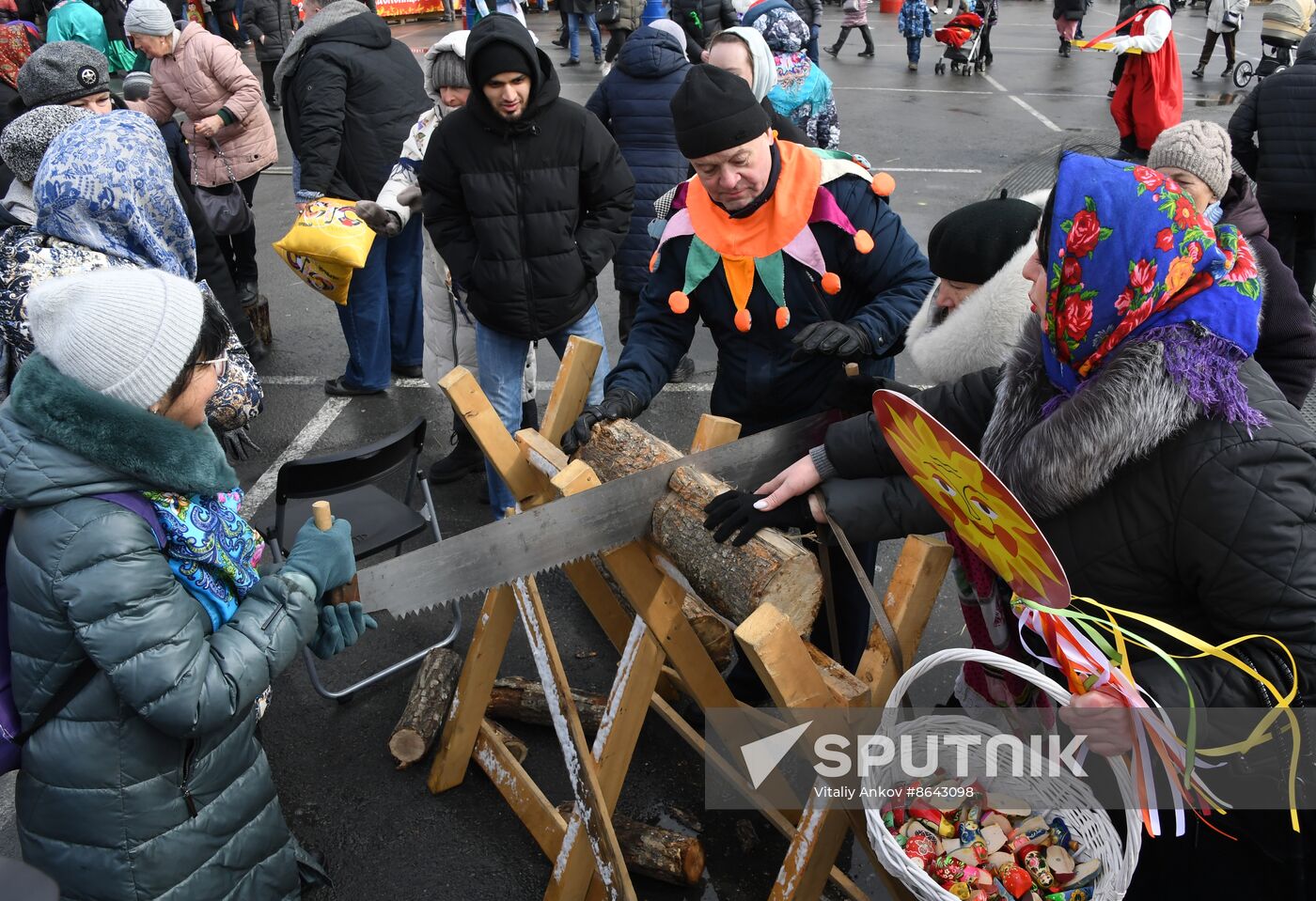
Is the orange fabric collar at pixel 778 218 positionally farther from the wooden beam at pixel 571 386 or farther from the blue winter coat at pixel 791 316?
the wooden beam at pixel 571 386

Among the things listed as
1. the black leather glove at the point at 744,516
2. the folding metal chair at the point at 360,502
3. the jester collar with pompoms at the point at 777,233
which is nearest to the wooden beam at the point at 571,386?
the jester collar with pompoms at the point at 777,233

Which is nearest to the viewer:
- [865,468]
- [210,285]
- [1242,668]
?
[1242,668]

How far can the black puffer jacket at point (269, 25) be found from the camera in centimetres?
1202

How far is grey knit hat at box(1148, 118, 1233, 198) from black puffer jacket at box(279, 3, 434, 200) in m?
3.98

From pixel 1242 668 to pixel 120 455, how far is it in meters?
2.21

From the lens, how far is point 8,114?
6262mm

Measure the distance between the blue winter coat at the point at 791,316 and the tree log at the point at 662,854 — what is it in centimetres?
135

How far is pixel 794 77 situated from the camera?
6660 millimetres

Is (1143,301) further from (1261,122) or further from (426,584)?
(1261,122)

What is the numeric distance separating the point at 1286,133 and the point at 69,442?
630 cm

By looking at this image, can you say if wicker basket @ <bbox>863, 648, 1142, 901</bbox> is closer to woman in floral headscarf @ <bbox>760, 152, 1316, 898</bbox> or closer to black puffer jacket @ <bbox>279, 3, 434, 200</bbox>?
woman in floral headscarf @ <bbox>760, 152, 1316, 898</bbox>

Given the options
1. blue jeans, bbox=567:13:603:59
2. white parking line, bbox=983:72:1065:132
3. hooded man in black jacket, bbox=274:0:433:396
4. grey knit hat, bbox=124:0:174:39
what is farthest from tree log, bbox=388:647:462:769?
blue jeans, bbox=567:13:603:59

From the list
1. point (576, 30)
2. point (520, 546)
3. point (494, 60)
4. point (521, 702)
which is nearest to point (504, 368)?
point (494, 60)

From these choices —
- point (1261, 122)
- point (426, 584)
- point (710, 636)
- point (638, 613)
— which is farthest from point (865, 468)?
point (1261, 122)
